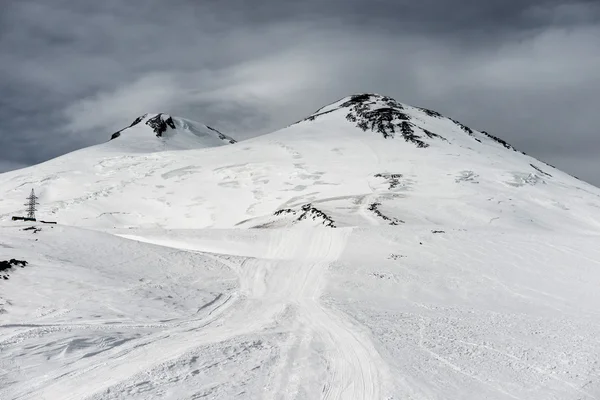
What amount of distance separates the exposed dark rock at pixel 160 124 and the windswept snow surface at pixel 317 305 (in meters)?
98.4

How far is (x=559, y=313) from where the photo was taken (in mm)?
18125

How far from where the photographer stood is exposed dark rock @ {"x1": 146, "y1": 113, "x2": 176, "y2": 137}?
15125 cm

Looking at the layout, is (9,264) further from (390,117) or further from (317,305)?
(390,117)

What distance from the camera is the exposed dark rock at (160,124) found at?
151m

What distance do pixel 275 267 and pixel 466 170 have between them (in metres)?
52.4

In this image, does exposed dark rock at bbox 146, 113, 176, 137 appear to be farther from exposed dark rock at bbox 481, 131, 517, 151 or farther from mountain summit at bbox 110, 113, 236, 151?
exposed dark rock at bbox 481, 131, 517, 151

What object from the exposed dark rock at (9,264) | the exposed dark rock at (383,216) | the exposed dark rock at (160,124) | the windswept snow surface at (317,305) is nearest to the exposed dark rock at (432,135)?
the windswept snow surface at (317,305)

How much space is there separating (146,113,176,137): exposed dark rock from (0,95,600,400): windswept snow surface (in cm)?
9836

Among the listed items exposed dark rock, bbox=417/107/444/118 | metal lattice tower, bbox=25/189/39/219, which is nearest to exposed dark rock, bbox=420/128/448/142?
exposed dark rock, bbox=417/107/444/118

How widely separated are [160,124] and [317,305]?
486 feet

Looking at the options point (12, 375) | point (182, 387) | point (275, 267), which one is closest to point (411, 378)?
point (182, 387)

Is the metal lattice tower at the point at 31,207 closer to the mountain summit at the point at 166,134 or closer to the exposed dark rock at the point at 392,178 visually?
the exposed dark rock at the point at 392,178

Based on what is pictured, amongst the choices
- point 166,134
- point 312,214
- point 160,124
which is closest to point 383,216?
point 312,214

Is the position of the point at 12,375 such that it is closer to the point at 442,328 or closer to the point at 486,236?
the point at 442,328
